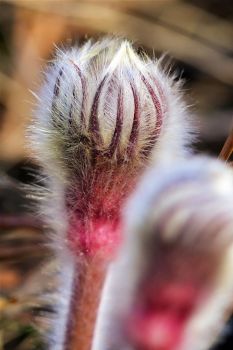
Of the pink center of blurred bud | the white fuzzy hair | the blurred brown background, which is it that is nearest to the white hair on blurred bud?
the pink center of blurred bud

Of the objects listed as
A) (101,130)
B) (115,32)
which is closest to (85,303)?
(101,130)

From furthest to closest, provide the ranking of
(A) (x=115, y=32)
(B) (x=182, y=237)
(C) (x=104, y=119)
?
(A) (x=115, y=32)
(C) (x=104, y=119)
(B) (x=182, y=237)

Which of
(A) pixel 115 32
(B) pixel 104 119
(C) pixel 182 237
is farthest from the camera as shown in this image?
(A) pixel 115 32

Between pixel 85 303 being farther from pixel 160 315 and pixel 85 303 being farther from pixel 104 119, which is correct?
pixel 160 315

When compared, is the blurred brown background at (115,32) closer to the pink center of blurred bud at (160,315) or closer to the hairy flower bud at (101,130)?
the hairy flower bud at (101,130)

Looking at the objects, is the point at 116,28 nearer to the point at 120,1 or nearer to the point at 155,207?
the point at 120,1

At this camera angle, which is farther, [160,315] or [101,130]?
[101,130]

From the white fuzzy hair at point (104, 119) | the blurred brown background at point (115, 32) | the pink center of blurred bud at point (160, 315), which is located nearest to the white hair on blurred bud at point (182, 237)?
the pink center of blurred bud at point (160, 315)

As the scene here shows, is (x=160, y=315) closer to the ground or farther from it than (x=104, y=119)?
closer to the ground

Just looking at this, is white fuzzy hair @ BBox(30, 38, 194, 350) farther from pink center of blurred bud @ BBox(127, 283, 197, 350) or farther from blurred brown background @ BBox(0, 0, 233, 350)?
blurred brown background @ BBox(0, 0, 233, 350)
